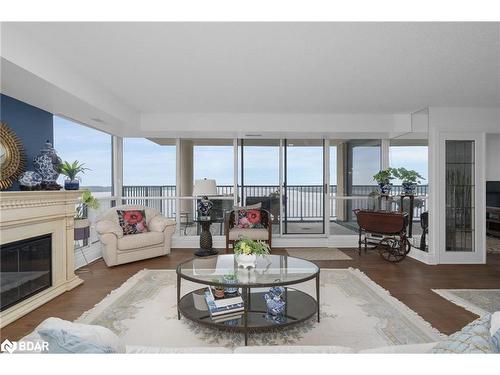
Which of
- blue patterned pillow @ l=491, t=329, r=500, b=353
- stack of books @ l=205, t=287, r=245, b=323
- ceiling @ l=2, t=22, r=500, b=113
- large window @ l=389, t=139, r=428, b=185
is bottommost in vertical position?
stack of books @ l=205, t=287, r=245, b=323

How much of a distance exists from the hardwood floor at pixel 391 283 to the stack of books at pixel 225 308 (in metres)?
1.23

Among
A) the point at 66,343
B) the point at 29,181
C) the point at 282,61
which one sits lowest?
the point at 66,343

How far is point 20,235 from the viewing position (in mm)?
2754

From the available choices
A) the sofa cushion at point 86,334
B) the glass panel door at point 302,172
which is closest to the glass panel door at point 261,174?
the glass panel door at point 302,172

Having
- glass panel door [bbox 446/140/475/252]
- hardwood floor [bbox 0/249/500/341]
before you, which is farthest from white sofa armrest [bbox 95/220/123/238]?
glass panel door [bbox 446/140/475/252]

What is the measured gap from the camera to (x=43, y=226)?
120 inches

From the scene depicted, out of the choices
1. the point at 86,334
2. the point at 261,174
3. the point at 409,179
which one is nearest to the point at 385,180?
the point at 409,179

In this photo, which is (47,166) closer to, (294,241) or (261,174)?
(261,174)

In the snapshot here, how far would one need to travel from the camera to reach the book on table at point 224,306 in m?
2.33

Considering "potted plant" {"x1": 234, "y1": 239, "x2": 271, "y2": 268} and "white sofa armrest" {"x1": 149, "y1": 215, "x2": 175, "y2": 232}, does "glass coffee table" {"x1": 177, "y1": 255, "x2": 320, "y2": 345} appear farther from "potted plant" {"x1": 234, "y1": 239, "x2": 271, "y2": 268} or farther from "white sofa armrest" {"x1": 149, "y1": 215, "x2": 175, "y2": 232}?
"white sofa armrest" {"x1": 149, "y1": 215, "x2": 175, "y2": 232}

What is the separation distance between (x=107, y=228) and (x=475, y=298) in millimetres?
4323

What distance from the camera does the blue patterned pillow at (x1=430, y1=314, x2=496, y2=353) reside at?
37.4 inches

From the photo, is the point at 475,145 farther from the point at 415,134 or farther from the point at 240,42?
the point at 240,42

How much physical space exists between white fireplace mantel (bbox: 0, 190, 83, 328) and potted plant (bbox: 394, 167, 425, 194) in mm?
4561
